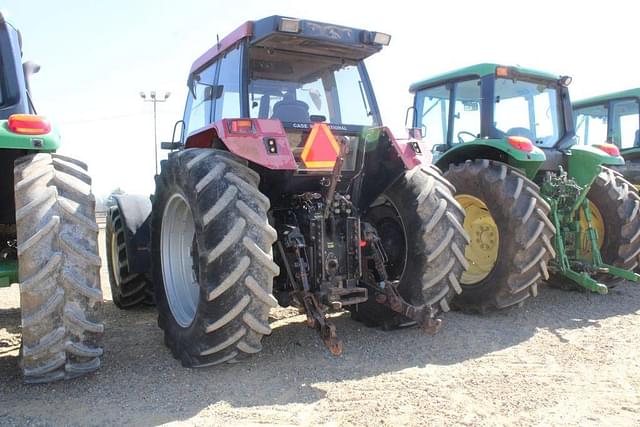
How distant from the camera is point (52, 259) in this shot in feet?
9.70

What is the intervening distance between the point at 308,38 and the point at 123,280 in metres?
2.97

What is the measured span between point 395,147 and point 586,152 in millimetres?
3085

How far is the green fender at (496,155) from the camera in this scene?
549cm

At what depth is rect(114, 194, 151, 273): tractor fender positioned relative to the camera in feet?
16.0

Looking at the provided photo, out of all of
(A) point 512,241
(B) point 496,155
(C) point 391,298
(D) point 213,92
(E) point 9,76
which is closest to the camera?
(E) point 9,76

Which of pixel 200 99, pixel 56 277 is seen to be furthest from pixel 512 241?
pixel 56 277

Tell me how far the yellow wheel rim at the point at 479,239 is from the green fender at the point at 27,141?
3.96 m

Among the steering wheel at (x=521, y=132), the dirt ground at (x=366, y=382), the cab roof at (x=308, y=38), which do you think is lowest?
the dirt ground at (x=366, y=382)

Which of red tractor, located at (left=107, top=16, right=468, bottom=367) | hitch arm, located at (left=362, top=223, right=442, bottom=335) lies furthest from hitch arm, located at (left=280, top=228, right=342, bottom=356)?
hitch arm, located at (left=362, top=223, right=442, bottom=335)

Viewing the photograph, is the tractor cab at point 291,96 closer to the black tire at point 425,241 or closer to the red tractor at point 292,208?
the red tractor at point 292,208

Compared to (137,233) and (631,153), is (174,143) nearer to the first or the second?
(137,233)

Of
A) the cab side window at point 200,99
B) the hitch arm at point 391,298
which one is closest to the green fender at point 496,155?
the hitch arm at point 391,298

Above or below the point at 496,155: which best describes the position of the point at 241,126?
above

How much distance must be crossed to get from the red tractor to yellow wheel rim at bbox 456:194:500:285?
5.07 ft
